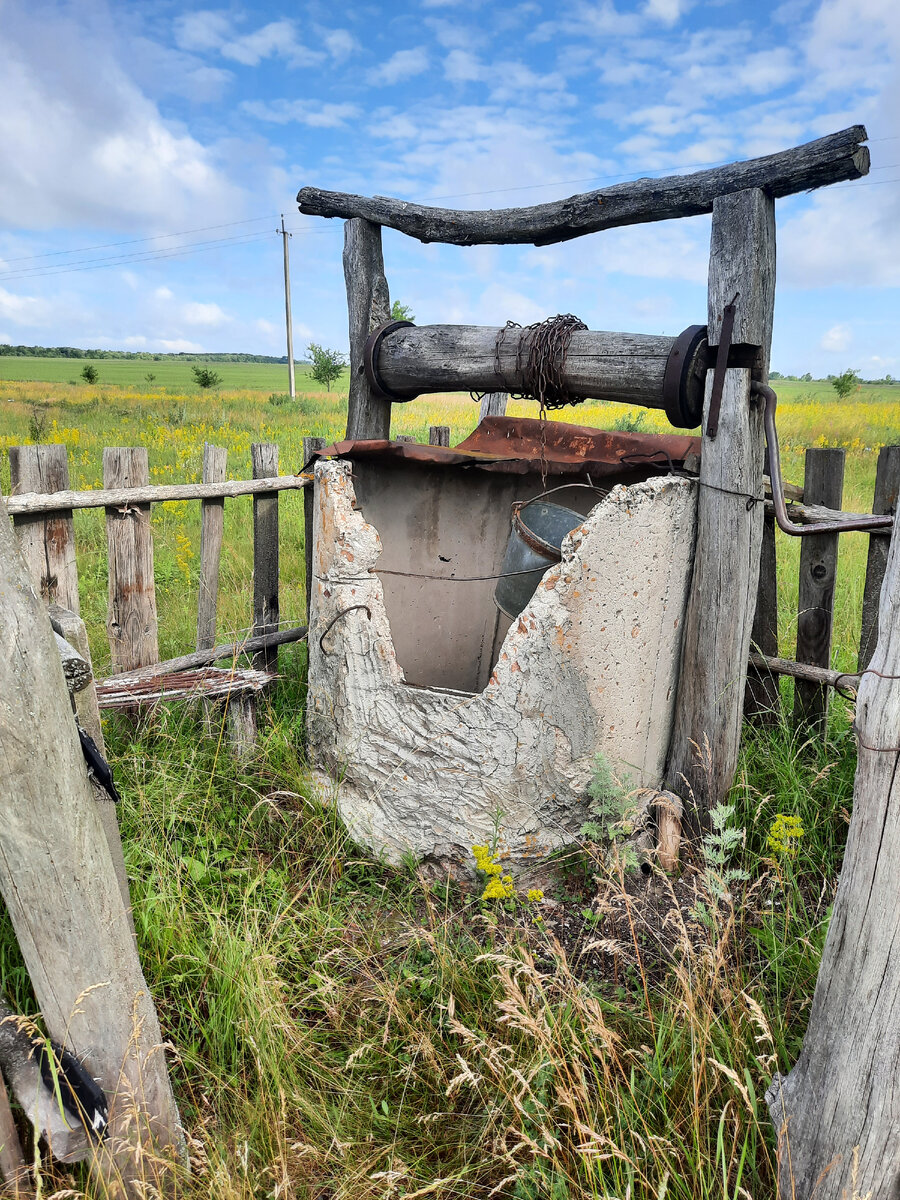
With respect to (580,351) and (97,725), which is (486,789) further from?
(580,351)

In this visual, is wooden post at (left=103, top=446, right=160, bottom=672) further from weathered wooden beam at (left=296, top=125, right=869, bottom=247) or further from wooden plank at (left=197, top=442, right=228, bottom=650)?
weathered wooden beam at (left=296, top=125, right=869, bottom=247)

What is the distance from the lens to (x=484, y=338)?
3.37m

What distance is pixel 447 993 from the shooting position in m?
2.29

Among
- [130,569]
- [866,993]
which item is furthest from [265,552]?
[866,993]

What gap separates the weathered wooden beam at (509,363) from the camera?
9.78 ft

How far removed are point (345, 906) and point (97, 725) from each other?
4.04 feet

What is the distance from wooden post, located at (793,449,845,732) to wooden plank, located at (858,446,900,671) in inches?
5.6

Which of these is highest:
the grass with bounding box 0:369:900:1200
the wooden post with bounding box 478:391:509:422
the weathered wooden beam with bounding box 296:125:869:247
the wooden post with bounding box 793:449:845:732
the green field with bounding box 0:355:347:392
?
the green field with bounding box 0:355:347:392

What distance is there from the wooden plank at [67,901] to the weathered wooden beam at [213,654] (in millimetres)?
1634

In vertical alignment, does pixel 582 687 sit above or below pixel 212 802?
above

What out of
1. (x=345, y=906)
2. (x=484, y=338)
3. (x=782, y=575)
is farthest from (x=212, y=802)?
(x=782, y=575)

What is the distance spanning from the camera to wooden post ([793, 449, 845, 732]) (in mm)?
3498

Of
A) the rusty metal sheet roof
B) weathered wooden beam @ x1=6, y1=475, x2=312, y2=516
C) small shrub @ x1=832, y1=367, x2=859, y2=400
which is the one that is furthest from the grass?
small shrub @ x1=832, y1=367, x2=859, y2=400

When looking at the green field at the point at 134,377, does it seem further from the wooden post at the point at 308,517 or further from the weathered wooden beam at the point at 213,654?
the weathered wooden beam at the point at 213,654
